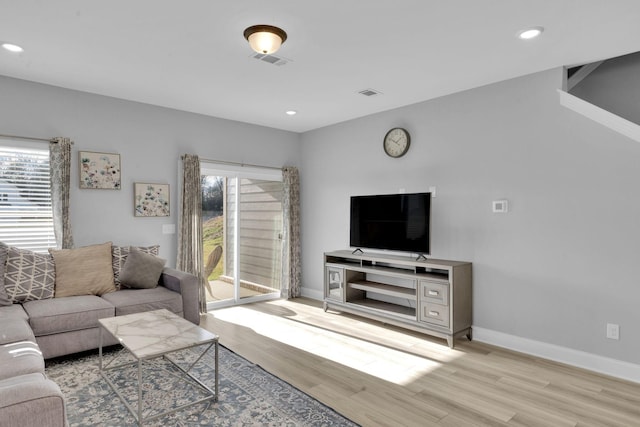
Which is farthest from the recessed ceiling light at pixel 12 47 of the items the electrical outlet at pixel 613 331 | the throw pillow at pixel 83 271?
the electrical outlet at pixel 613 331

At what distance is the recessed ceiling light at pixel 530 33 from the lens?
2.70 m

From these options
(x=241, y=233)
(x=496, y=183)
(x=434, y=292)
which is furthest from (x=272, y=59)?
(x=241, y=233)

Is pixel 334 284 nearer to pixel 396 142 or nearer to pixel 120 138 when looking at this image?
pixel 396 142

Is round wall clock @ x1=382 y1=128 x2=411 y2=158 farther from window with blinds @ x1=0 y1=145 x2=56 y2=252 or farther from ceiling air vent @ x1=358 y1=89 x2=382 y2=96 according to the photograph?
window with blinds @ x1=0 y1=145 x2=56 y2=252

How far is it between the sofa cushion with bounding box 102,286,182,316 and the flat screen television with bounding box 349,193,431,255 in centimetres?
224

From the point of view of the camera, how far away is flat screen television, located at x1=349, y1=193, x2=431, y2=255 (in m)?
4.11

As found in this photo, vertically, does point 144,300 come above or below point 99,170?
below

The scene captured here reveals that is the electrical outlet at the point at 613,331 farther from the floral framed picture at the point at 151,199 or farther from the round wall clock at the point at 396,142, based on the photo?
the floral framed picture at the point at 151,199

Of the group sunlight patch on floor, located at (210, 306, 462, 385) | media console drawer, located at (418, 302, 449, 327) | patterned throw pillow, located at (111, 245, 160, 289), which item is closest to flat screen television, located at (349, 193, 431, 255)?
media console drawer, located at (418, 302, 449, 327)

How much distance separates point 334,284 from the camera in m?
4.95

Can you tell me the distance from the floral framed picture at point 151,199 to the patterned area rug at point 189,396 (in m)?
1.75

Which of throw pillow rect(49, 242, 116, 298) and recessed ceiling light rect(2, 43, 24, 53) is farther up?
recessed ceiling light rect(2, 43, 24, 53)

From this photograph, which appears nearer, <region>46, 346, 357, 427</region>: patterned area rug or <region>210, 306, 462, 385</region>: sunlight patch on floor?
<region>46, 346, 357, 427</region>: patterned area rug

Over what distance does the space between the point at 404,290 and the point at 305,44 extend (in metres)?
2.81
